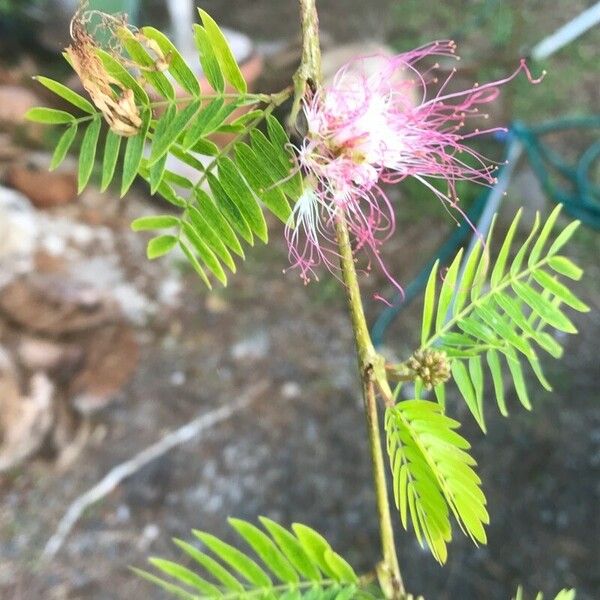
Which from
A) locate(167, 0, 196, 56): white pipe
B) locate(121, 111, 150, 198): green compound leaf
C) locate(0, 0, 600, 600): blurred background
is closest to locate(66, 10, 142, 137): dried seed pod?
locate(121, 111, 150, 198): green compound leaf

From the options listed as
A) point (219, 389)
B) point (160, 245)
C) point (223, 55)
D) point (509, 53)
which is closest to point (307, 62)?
point (223, 55)

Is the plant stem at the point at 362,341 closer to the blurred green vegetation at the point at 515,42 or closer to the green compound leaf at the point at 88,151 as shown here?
the green compound leaf at the point at 88,151

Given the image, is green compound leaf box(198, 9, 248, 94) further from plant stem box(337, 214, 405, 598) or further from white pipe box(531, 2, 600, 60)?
white pipe box(531, 2, 600, 60)

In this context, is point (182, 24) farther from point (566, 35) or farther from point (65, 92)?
point (65, 92)

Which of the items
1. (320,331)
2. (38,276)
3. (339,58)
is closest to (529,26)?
(339,58)

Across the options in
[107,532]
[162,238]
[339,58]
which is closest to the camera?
[162,238]

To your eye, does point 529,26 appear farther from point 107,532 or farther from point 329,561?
point 329,561
